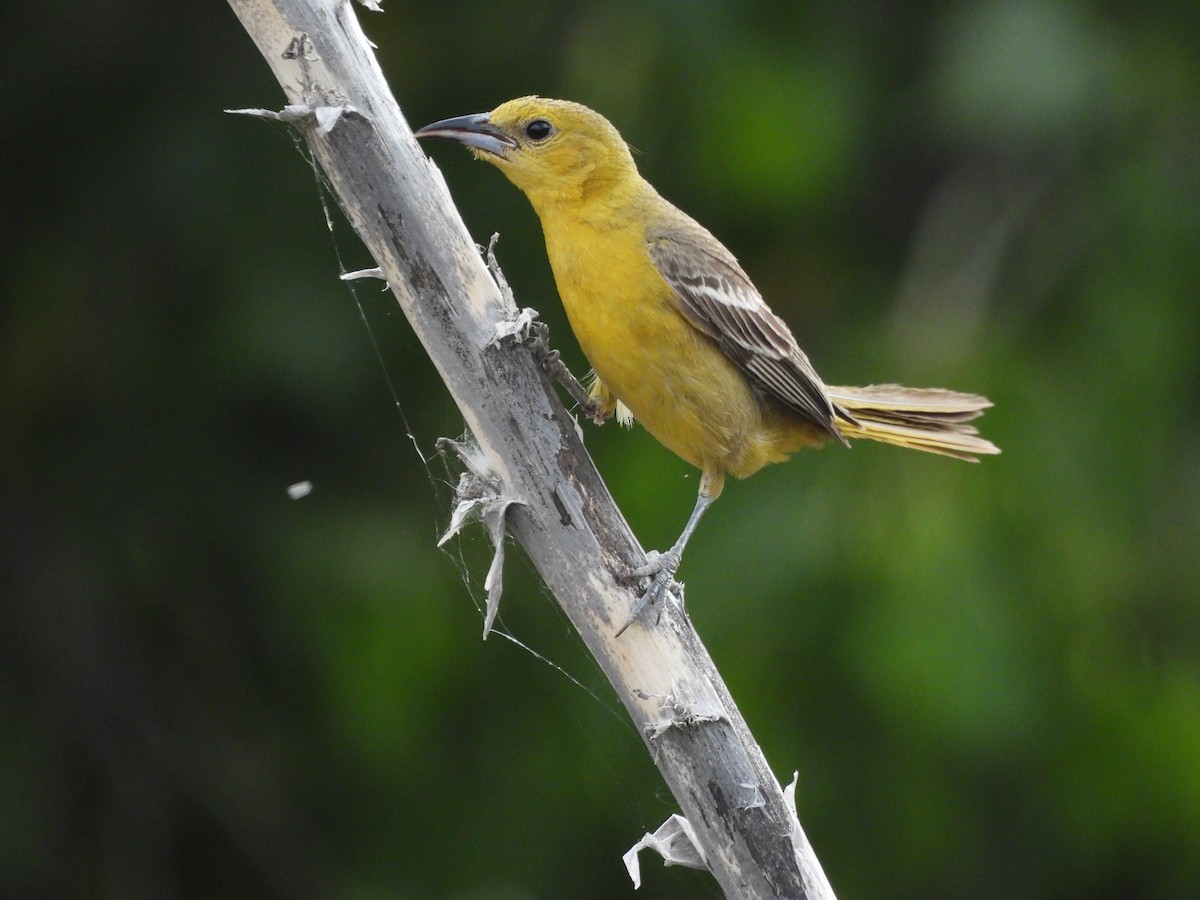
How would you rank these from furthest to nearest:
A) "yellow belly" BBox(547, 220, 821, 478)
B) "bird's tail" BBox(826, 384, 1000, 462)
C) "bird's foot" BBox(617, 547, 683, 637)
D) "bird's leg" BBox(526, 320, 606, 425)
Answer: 1. "bird's tail" BBox(826, 384, 1000, 462)
2. "yellow belly" BBox(547, 220, 821, 478)
3. "bird's leg" BBox(526, 320, 606, 425)
4. "bird's foot" BBox(617, 547, 683, 637)

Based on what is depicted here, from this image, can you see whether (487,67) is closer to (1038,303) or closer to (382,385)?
(382,385)

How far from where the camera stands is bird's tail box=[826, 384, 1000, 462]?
416cm

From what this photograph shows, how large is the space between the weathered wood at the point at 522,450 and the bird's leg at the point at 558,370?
0.53ft

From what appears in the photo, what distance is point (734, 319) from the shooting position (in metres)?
3.71

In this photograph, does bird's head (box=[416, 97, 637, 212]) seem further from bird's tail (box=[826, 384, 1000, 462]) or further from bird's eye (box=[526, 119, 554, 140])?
bird's tail (box=[826, 384, 1000, 462])

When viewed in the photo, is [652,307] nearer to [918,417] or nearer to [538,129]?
[538,129]

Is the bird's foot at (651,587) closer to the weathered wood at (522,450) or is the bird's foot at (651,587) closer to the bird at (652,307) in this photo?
the weathered wood at (522,450)

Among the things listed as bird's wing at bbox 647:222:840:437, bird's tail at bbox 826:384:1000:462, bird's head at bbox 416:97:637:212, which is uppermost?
bird's head at bbox 416:97:637:212

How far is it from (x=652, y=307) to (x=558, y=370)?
407 mm

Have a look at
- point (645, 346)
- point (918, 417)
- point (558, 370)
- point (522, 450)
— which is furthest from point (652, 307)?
point (918, 417)

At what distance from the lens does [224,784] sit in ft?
17.5

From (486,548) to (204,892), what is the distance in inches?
70.3

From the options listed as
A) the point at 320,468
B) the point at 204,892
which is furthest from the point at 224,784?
the point at 320,468

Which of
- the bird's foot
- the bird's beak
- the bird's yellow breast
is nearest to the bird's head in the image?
the bird's beak
